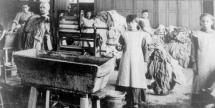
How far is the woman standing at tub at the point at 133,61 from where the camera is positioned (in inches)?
137

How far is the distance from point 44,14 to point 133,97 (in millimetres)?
2214

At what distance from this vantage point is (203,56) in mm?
3127

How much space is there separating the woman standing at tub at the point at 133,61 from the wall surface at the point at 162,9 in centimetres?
448

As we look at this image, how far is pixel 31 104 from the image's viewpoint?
2.95m

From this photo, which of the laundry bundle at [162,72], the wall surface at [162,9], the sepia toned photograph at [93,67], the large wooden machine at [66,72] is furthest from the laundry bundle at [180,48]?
the large wooden machine at [66,72]

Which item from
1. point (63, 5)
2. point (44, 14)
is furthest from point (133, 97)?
point (44, 14)

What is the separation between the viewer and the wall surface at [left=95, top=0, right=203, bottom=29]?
755cm

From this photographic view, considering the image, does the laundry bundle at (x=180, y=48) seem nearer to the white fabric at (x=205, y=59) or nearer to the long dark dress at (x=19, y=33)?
the white fabric at (x=205, y=59)

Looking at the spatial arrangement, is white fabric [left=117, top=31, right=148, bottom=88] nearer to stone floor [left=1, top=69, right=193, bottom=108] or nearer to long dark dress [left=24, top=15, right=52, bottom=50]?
stone floor [left=1, top=69, right=193, bottom=108]

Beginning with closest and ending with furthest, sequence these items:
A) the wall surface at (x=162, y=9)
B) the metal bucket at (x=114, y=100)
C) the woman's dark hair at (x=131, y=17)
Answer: the metal bucket at (x=114, y=100) < the woman's dark hair at (x=131, y=17) < the wall surface at (x=162, y=9)

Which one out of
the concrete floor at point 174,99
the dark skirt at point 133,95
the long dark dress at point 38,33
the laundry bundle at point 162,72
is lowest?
the concrete floor at point 174,99

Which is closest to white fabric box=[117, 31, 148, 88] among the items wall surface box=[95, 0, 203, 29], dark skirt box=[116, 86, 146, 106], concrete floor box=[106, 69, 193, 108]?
dark skirt box=[116, 86, 146, 106]

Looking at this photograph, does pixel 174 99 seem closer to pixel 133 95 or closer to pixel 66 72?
pixel 133 95

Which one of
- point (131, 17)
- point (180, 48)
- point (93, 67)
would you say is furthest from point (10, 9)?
point (93, 67)
